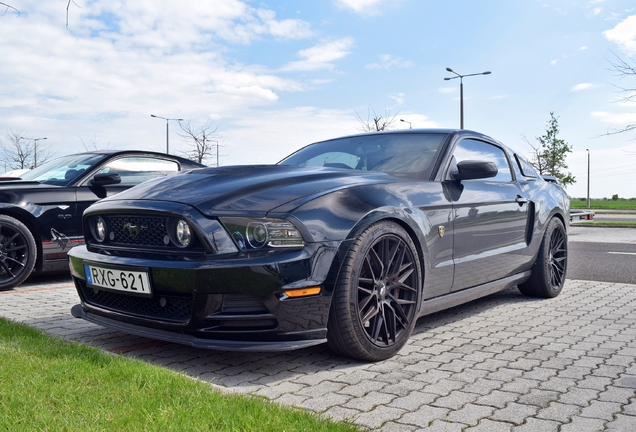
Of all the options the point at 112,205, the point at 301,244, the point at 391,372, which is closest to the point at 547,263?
the point at 391,372

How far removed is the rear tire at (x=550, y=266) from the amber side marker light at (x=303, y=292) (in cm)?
318

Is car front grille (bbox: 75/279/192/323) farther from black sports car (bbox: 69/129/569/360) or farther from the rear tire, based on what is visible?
the rear tire

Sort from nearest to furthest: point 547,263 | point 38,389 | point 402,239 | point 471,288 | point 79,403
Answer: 1. point 79,403
2. point 38,389
3. point 402,239
4. point 471,288
5. point 547,263

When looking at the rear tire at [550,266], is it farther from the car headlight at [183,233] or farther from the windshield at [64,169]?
the windshield at [64,169]

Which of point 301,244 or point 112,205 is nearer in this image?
point 301,244

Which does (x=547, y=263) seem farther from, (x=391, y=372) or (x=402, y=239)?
(x=391, y=372)

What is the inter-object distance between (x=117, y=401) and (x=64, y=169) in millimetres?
5166

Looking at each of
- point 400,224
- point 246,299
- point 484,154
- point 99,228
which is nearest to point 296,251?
point 246,299

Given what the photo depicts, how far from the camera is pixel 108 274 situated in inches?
139

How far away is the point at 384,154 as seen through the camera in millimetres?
4543

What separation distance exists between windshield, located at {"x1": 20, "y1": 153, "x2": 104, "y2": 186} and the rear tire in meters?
4.93

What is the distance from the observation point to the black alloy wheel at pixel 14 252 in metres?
6.19

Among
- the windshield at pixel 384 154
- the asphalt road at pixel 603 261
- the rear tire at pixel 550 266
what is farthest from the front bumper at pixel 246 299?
the asphalt road at pixel 603 261

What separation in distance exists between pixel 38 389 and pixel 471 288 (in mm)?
2983
